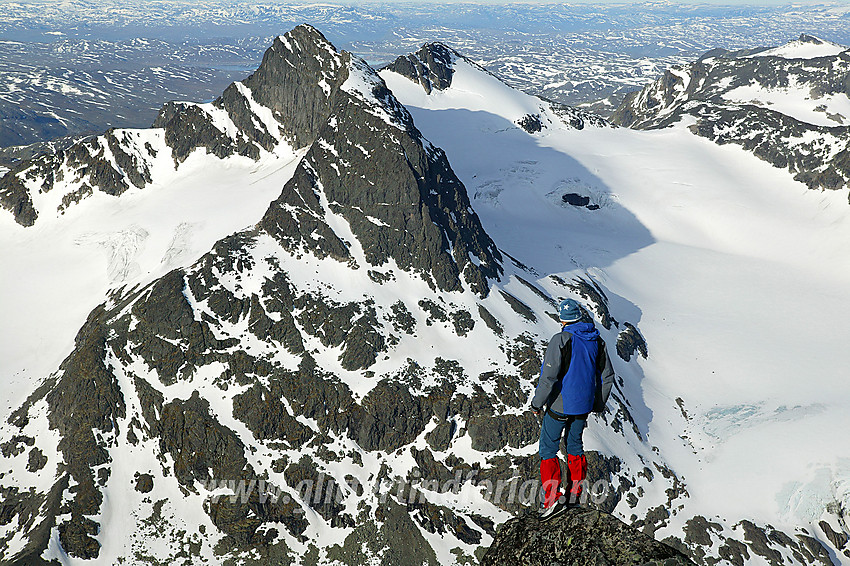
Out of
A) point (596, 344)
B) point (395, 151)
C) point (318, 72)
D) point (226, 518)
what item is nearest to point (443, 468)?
point (226, 518)

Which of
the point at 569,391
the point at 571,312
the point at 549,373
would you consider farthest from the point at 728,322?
the point at 549,373

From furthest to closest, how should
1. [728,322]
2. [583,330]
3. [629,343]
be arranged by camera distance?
[728,322]
[629,343]
[583,330]

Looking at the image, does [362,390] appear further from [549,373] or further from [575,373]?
[575,373]

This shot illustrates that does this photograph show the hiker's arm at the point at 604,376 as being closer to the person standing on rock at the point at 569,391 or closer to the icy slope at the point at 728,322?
the person standing on rock at the point at 569,391

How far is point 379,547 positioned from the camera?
3378 inches

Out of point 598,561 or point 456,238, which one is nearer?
point 598,561

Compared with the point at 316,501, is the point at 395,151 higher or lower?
higher

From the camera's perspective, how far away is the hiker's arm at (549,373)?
1384cm

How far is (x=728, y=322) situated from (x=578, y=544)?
14648 cm

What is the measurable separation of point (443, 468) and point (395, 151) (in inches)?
2454

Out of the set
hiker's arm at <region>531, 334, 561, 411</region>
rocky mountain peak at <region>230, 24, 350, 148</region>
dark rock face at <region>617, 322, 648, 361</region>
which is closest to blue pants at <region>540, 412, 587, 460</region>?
hiker's arm at <region>531, 334, 561, 411</region>

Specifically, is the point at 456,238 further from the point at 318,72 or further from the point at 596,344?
the point at 596,344

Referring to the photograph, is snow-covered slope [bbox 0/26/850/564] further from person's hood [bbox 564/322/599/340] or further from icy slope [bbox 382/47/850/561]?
person's hood [bbox 564/322/599/340]

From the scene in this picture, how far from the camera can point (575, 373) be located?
45.5ft
